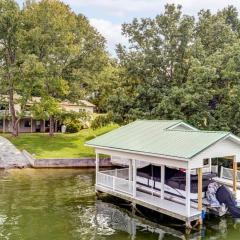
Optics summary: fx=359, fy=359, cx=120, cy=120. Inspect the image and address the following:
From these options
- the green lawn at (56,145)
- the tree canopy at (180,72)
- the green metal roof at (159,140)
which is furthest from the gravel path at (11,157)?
the green metal roof at (159,140)

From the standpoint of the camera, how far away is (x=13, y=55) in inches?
1789

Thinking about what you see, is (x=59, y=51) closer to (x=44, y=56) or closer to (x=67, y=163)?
(x=44, y=56)

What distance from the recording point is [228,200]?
18.2 metres

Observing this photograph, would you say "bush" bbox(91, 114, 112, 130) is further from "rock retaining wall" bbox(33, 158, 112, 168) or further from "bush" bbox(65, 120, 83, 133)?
"rock retaining wall" bbox(33, 158, 112, 168)

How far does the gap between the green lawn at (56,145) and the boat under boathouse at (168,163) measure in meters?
13.8

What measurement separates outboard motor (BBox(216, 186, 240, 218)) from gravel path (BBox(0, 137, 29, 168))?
20.3m

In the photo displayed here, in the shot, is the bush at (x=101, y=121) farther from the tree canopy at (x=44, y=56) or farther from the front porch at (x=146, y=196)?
the front porch at (x=146, y=196)

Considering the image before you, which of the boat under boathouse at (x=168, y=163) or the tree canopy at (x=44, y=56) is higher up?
the tree canopy at (x=44, y=56)

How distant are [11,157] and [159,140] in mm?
19943

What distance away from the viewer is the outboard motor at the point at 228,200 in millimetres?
17938

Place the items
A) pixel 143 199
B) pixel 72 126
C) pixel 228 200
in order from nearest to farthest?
pixel 228 200 < pixel 143 199 < pixel 72 126

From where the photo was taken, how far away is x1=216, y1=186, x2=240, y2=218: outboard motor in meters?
17.9

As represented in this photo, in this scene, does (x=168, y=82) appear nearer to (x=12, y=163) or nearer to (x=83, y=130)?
(x=12, y=163)

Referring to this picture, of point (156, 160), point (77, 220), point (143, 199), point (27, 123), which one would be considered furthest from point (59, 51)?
point (77, 220)
